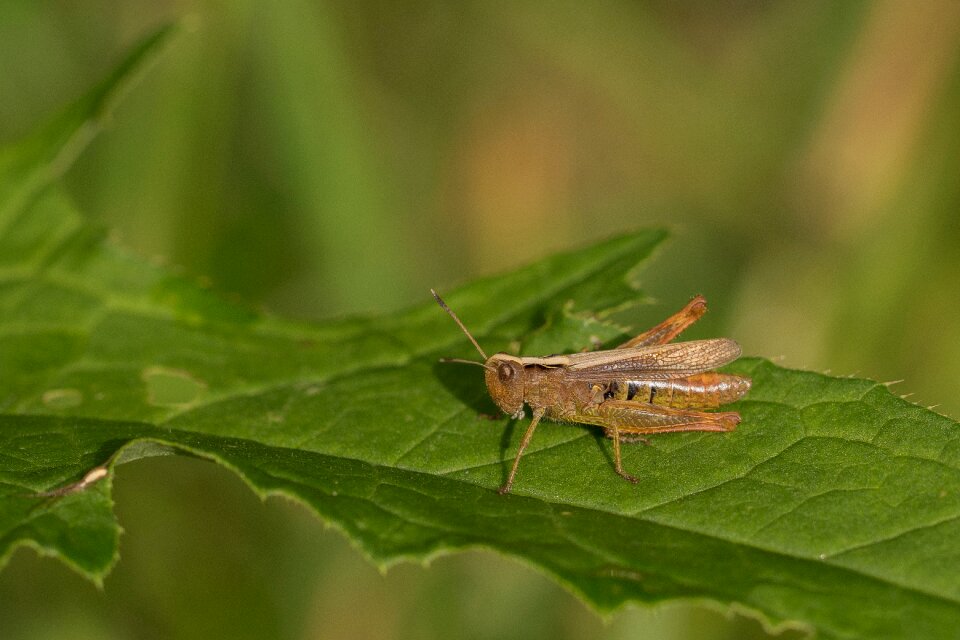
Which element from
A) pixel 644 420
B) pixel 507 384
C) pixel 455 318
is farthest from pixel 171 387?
pixel 644 420

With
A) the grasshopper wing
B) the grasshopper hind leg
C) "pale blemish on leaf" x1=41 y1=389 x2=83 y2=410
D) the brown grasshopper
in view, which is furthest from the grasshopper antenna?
"pale blemish on leaf" x1=41 y1=389 x2=83 y2=410

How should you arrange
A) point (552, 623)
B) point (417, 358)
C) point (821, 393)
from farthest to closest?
point (552, 623) → point (417, 358) → point (821, 393)

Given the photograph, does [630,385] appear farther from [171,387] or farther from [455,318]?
[171,387]

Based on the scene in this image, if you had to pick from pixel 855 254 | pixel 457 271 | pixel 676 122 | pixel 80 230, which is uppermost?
pixel 676 122

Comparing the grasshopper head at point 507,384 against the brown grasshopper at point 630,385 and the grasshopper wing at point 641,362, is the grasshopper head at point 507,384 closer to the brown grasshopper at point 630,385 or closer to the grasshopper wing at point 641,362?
the brown grasshopper at point 630,385

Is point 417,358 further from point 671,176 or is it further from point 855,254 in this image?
point 671,176

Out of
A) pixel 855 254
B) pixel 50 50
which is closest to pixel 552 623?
pixel 855 254

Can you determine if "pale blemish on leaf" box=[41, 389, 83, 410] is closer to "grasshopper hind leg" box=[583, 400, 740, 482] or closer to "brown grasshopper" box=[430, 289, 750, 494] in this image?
"brown grasshopper" box=[430, 289, 750, 494]
